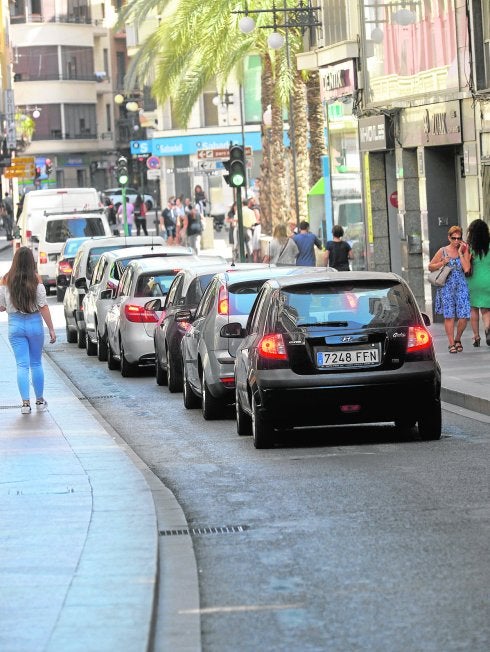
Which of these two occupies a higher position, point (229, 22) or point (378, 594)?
point (229, 22)

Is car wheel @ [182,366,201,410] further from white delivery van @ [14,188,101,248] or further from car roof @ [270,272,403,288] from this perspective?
white delivery van @ [14,188,101,248]

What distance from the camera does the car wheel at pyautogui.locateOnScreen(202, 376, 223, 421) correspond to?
1716 cm

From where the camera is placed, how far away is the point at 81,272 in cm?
3191

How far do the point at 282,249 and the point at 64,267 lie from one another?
831cm

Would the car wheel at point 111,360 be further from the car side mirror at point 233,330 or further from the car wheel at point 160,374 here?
the car side mirror at point 233,330

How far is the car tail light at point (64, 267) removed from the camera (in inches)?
1590

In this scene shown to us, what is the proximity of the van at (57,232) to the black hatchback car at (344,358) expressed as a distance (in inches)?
1273

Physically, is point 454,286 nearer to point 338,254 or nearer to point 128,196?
point 338,254

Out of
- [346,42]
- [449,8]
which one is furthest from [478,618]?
[346,42]

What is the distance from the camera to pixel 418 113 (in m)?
30.8

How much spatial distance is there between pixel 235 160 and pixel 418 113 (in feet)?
11.8

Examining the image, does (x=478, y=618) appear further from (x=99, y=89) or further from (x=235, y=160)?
(x=99, y=89)

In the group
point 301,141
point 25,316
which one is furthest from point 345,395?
point 301,141

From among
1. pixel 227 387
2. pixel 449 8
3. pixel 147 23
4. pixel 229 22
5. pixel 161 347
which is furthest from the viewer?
pixel 147 23
